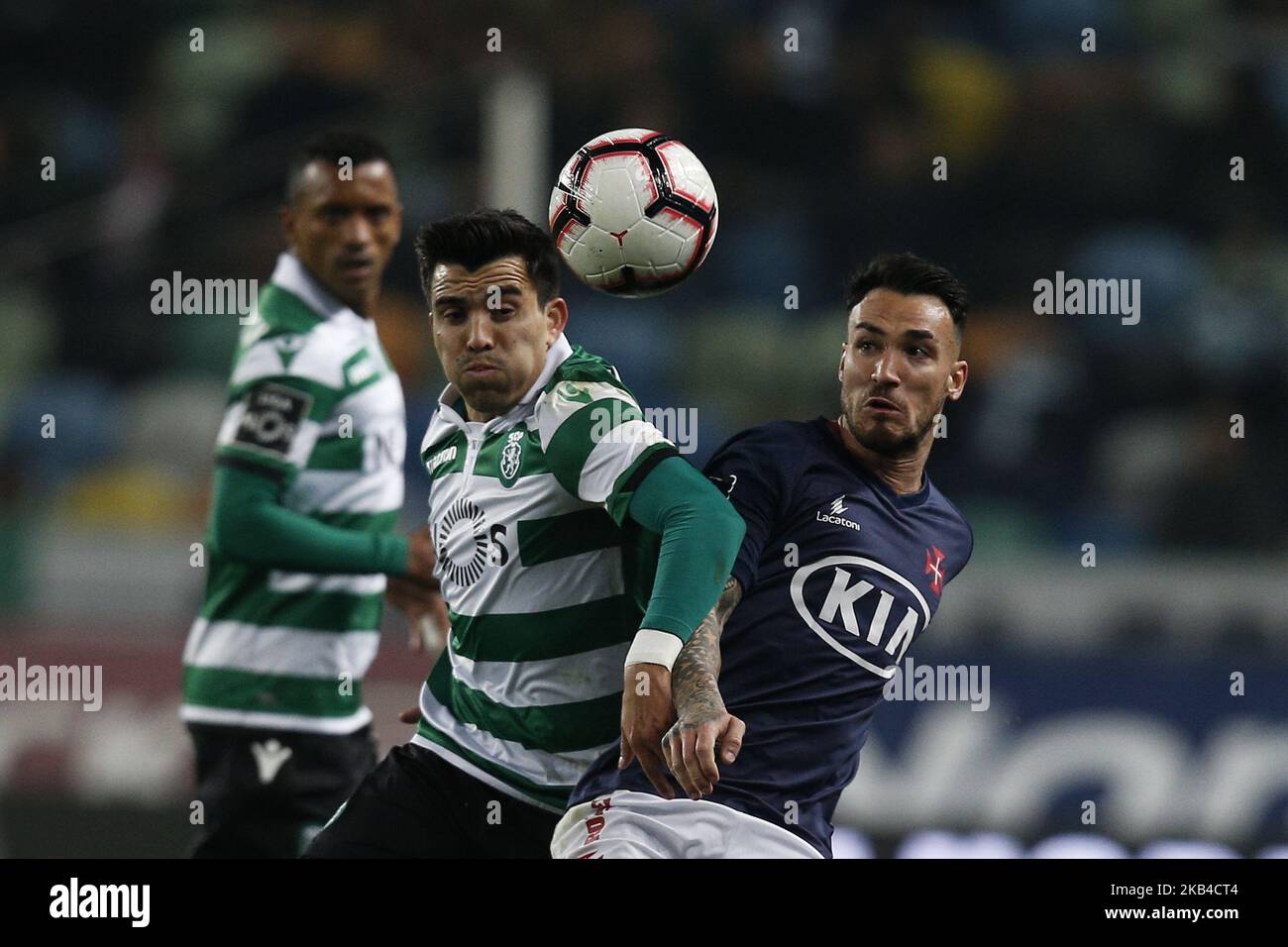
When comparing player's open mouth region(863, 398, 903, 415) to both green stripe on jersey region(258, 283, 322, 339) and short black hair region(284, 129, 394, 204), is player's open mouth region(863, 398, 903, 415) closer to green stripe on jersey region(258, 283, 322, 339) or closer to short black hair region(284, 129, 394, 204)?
green stripe on jersey region(258, 283, 322, 339)

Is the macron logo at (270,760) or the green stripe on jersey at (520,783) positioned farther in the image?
the macron logo at (270,760)

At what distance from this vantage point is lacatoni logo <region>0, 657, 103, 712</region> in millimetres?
7551

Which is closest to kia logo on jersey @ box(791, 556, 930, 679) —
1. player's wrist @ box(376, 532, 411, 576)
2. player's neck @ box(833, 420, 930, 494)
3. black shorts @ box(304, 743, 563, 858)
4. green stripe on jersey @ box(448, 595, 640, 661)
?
player's neck @ box(833, 420, 930, 494)

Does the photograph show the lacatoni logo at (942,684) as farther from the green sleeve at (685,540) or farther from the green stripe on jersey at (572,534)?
the green sleeve at (685,540)

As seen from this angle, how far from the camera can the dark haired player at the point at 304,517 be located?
4.87 meters

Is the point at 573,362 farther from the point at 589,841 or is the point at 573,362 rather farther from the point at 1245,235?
the point at 1245,235

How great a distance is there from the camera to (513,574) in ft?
12.2

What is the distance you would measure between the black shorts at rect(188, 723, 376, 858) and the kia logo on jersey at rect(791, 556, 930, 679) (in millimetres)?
1818

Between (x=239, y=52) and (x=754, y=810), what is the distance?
9.23 meters

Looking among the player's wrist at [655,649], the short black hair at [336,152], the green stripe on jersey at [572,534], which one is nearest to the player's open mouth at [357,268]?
the short black hair at [336,152]

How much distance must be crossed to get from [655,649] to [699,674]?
0.36 ft

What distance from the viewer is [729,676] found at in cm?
363

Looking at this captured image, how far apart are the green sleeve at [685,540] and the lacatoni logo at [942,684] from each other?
4.05 meters
